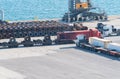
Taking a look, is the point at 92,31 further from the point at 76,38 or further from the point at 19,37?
the point at 19,37

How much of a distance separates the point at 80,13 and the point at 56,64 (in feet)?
110

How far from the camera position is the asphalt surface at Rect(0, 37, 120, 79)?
46281 millimetres

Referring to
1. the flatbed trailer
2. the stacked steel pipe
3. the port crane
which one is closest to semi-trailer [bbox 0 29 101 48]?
the flatbed trailer

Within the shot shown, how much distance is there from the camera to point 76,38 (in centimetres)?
6116

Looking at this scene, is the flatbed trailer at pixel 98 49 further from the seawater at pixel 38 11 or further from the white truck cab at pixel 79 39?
the seawater at pixel 38 11

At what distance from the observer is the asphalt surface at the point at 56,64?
46281 millimetres

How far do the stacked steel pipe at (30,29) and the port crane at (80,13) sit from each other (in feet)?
42.7

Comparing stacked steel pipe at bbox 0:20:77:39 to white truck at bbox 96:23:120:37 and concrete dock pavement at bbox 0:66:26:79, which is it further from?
concrete dock pavement at bbox 0:66:26:79

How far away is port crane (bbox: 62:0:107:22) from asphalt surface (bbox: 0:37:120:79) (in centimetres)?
2316

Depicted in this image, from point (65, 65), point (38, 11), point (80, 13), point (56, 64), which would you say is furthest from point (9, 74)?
point (38, 11)

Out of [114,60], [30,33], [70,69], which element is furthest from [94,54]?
[30,33]

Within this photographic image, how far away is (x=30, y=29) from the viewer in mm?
66062

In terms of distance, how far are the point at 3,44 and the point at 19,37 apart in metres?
6.67

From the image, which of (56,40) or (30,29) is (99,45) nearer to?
(56,40)
